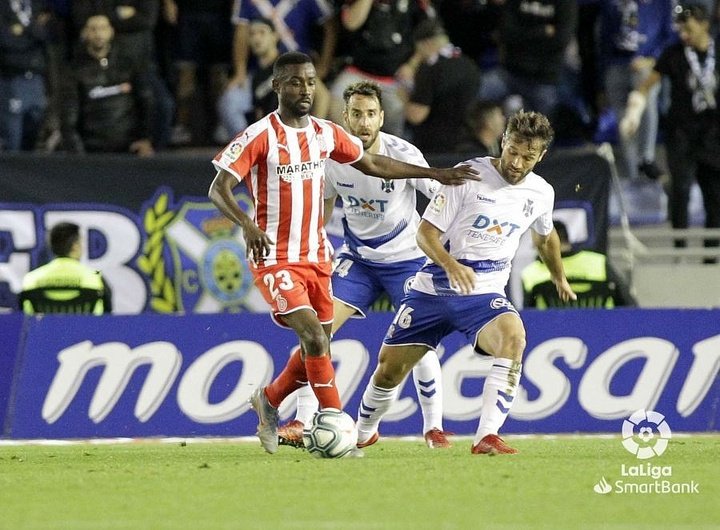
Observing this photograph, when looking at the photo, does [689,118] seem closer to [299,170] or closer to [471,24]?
[471,24]

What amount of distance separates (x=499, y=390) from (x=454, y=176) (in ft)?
4.12

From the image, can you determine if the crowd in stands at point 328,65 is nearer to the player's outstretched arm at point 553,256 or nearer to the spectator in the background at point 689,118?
the spectator in the background at point 689,118

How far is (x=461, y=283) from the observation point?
8.38m

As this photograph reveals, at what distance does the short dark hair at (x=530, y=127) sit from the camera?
8500 mm

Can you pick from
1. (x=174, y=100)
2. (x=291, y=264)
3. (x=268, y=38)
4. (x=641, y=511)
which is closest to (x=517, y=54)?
(x=268, y=38)

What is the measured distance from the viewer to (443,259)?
8.51 meters

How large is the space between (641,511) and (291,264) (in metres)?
2.92

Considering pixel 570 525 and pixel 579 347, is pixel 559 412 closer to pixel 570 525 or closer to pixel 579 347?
pixel 579 347

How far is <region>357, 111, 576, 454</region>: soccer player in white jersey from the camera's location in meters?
8.55

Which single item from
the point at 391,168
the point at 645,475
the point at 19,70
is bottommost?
the point at 645,475

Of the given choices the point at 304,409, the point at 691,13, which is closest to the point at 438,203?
the point at 304,409

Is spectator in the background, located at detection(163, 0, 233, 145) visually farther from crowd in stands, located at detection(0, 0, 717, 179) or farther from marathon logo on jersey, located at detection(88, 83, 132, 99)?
marathon logo on jersey, located at detection(88, 83, 132, 99)

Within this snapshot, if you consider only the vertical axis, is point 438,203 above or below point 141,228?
above

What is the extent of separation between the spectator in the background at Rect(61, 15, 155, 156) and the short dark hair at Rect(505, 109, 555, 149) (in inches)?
243
